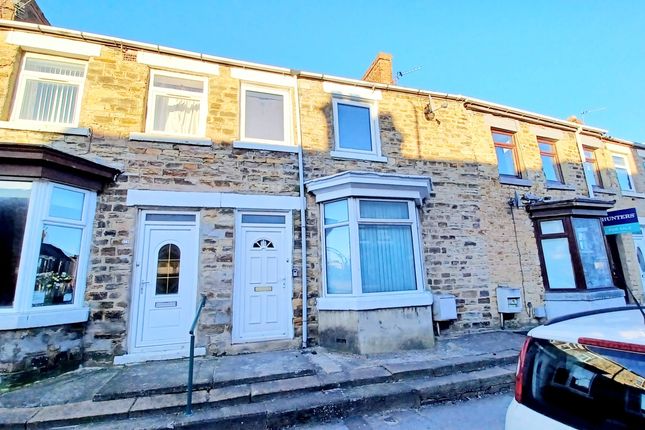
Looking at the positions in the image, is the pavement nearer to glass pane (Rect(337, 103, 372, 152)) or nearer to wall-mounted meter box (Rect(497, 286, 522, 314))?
wall-mounted meter box (Rect(497, 286, 522, 314))

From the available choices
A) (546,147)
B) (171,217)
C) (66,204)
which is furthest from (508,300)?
(66,204)

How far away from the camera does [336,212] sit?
673 cm

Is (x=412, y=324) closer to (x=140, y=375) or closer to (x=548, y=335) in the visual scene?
(x=548, y=335)

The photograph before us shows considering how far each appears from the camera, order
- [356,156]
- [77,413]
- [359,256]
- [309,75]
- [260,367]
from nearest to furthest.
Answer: [77,413], [260,367], [359,256], [356,156], [309,75]

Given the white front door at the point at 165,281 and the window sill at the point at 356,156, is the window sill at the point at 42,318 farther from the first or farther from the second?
the window sill at the point at 356,156

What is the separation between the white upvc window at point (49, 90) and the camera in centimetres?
598

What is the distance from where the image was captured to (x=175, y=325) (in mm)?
5805

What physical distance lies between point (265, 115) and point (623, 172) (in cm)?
1290

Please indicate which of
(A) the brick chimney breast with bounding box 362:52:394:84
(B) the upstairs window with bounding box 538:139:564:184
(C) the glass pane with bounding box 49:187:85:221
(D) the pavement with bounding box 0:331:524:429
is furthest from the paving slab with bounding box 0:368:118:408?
(B) the upstairs window with bounding box 538:139:564:184

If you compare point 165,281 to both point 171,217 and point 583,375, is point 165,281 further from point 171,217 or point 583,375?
point 583,375

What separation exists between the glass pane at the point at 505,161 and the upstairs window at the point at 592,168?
295 cm

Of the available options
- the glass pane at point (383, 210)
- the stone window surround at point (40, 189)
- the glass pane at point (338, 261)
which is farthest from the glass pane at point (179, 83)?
the glass pane at point (383, 210)

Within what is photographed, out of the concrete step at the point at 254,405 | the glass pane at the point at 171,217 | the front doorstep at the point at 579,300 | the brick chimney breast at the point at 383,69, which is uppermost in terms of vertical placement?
the brick chimney breast at the point at 383,69

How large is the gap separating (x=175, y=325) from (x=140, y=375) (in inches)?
42.6
